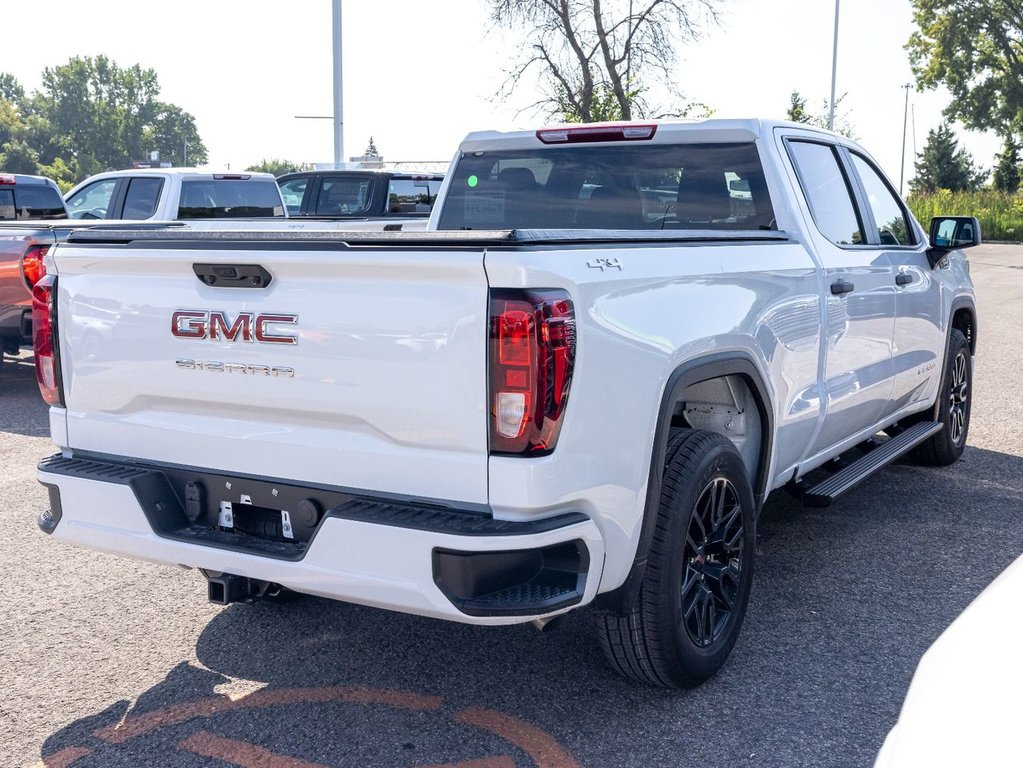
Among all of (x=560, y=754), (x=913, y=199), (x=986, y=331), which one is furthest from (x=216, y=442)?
(x=913, y=199)

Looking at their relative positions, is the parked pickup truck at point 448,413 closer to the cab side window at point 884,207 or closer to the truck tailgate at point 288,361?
the truck tailgate at point 288,361

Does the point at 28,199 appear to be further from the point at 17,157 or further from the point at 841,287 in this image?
the point at 17,157

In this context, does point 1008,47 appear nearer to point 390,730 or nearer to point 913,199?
point 913,199

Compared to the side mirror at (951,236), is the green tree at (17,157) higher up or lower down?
higher up

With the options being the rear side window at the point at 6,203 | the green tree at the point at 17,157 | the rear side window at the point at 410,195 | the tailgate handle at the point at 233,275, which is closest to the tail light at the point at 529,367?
the tailgate handle at the point at 233,275

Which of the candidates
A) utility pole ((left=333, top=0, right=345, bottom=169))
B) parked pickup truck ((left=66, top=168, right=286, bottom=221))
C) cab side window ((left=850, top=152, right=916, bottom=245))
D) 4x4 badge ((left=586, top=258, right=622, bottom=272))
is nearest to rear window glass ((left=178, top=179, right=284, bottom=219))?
parked pickup truck ((left=66, top=168, right=286, bottom=221))

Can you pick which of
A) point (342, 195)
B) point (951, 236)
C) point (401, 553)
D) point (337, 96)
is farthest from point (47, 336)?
point (337, 96)

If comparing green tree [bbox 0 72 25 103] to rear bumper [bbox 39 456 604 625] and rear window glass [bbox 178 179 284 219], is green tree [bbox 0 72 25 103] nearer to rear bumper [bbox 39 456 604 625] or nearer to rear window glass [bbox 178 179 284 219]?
rear window glass [bbox 178 179 284 219]

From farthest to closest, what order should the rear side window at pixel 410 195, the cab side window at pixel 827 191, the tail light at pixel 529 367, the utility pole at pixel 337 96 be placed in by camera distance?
the utility pole at pixel 337 96 → the rear side window at pixel 410 195 → the cab side window at pixel 827 191 → the tail light at pixel 529 367

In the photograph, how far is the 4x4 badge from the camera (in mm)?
3125

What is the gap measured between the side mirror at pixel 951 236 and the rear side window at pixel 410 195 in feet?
32.4

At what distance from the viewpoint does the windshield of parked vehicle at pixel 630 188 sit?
479 centimetres

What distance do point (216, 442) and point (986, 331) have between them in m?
13.1

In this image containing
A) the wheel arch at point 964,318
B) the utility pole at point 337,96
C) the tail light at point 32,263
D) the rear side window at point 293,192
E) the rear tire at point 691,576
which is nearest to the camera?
the rear tire at point 691,576
